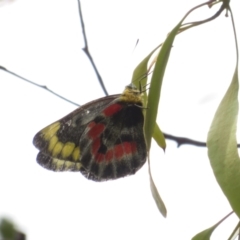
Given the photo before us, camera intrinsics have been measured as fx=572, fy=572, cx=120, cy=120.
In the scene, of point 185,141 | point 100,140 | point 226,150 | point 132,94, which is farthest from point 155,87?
point 185,141

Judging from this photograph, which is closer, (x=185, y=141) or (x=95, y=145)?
(x=95, y=145)

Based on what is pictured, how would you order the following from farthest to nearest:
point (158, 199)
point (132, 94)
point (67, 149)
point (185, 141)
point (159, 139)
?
point (185, 141)
point (67, 149)
point (132, 94)
point (159, 139)
point (158, 199)

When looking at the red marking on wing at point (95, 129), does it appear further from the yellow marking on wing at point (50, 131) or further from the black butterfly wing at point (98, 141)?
the yellow marking on wing at point (50, 131)

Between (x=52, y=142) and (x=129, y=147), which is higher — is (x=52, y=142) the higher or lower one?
the higher one

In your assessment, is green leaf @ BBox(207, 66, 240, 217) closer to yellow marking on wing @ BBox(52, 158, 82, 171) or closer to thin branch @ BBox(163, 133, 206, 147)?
yellow marking on wing @ BBox(52, 158, 82, 171)

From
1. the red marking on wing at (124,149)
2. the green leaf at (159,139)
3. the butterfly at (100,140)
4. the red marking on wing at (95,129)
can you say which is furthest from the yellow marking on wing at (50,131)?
the green leaf at (159,139)

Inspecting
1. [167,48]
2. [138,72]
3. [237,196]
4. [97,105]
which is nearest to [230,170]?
[237,196]

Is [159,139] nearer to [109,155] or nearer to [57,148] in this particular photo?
[109,155]
